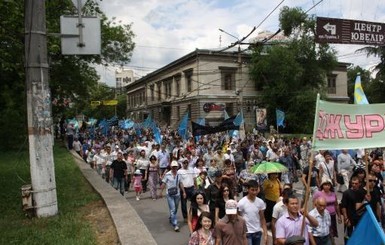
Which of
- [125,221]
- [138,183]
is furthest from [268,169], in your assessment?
[138,183]

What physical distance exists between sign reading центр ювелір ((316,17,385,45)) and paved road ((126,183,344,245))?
17.7ft

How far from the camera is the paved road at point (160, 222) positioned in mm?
8430

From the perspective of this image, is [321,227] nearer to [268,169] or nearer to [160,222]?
[268,169]

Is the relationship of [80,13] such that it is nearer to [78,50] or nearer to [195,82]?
[78,50]

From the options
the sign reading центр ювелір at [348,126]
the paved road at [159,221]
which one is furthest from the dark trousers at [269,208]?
the sign reading центр ювелір at [348,126]

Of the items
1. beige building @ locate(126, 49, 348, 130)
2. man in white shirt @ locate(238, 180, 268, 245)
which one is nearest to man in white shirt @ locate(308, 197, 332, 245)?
man in white shirt @ locate(238, 180, 268, 245)

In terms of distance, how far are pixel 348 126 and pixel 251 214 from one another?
1.93 m

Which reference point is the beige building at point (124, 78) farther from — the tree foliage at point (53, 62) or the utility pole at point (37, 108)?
the utility pole at point (37, 108)

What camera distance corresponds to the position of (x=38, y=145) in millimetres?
8133

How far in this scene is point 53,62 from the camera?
23531mm

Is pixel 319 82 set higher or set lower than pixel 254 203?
higher

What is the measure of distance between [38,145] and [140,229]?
2.71 m

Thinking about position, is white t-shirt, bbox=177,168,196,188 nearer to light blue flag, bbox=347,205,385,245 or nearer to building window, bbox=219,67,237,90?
light blue flag, bbox=347,205,385,245

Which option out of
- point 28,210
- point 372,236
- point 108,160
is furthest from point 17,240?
point 108,160
